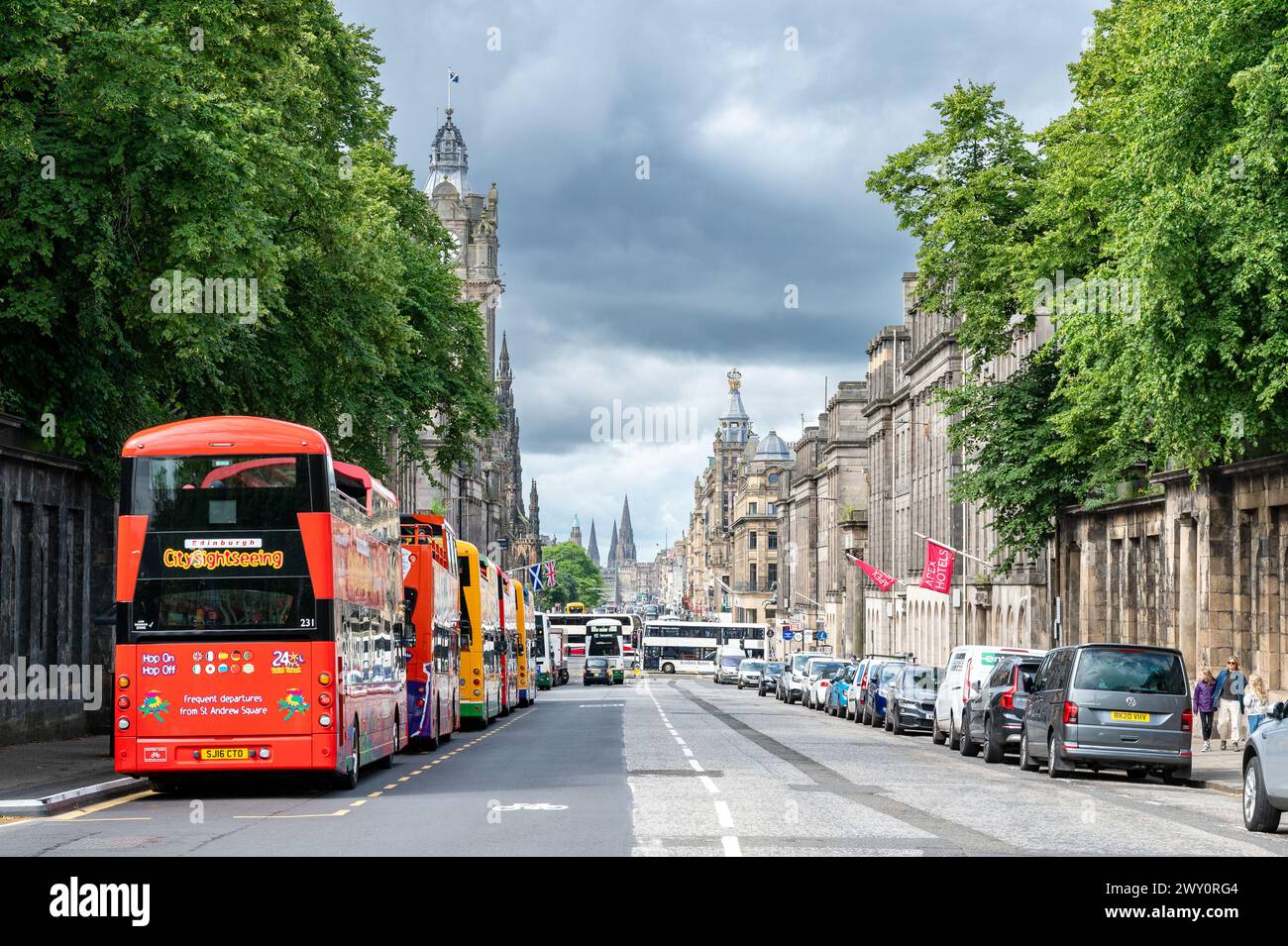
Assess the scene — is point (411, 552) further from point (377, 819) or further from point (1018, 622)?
point (1018, 622)

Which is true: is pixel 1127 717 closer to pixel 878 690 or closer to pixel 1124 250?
pixel 1124 250

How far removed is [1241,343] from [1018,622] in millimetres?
37814

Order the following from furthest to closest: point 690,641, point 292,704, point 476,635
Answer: point 690,641 < point 476,635 < point 292,704

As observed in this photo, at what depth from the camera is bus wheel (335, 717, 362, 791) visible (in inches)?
837

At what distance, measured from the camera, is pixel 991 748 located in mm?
29969

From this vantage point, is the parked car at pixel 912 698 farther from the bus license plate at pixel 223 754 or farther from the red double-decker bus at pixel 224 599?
the bus license plate at pixel 223 754

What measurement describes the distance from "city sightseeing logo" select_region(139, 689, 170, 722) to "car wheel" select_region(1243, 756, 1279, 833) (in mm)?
11564

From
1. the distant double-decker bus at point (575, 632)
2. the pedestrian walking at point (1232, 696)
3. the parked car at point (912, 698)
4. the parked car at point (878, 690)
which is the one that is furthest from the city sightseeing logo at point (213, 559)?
the distant double-decker bus at point (575, 632)

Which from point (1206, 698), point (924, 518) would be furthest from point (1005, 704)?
point (924, 518)

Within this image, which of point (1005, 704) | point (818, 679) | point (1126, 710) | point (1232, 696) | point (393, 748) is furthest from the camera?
point (818, 679)

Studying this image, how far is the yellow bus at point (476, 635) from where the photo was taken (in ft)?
131

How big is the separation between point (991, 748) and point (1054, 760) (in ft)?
15.0

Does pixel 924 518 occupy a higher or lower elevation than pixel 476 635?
higher

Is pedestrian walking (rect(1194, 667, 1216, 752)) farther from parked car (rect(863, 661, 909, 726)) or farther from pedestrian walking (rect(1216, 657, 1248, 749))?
parked car (rect(863, 661, 909, 726))
